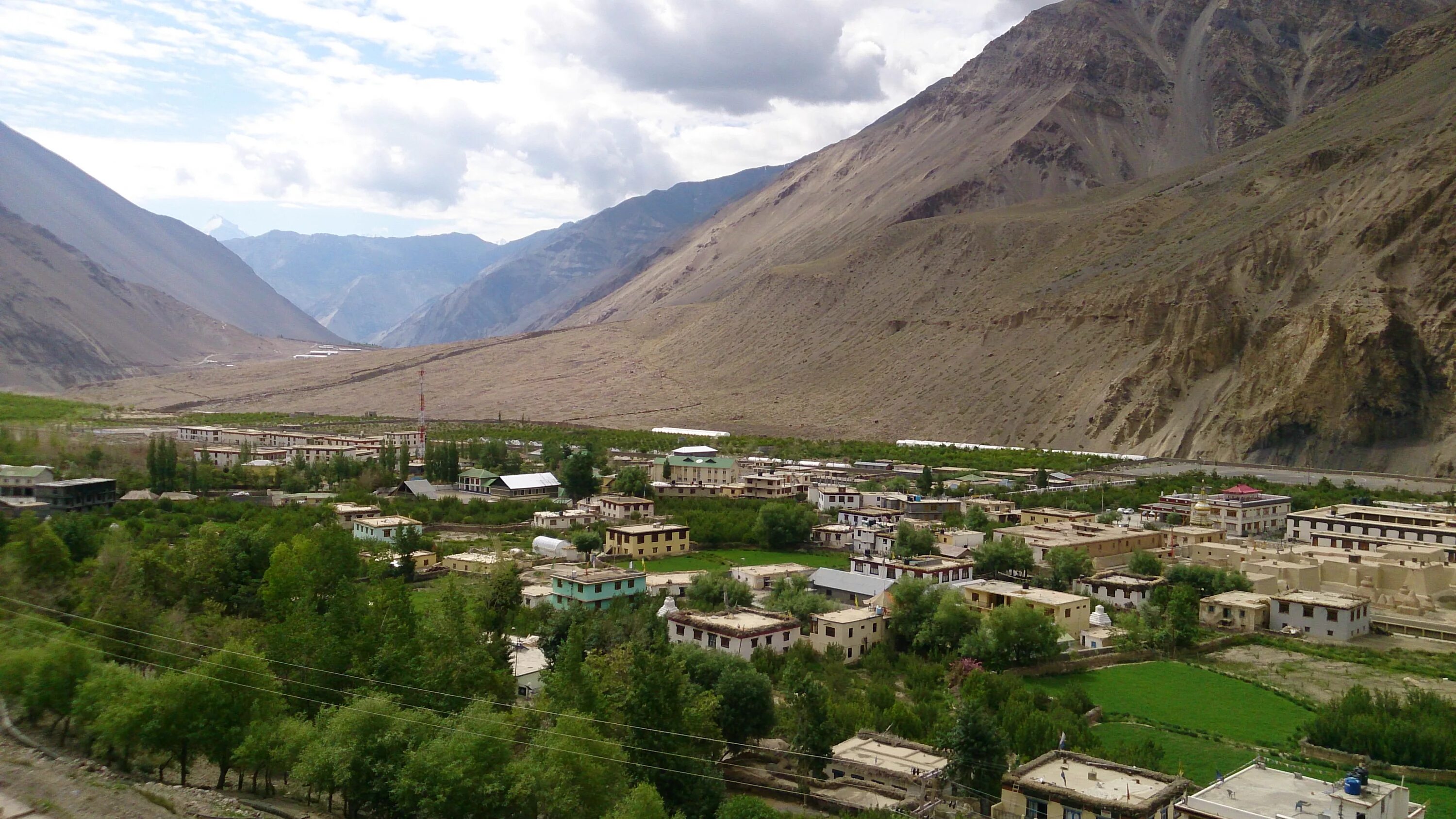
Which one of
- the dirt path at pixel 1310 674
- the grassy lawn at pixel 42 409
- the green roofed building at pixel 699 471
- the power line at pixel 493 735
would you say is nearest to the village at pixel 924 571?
the green roofed building at pixel 699 471

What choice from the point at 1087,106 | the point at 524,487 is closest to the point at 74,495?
the point at 524,487

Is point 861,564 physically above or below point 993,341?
below

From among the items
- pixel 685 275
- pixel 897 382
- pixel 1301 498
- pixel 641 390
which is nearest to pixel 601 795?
pixel 1301 498

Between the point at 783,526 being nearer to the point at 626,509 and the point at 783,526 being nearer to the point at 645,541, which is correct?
the point at 645,541

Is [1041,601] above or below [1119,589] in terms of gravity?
above

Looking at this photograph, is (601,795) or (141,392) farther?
(141,392)

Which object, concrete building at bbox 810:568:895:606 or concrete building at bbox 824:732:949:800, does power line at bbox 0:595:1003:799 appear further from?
concrete building at bbox 810:568:895:606

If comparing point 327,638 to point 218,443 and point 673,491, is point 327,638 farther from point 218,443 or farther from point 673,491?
point 218,443
